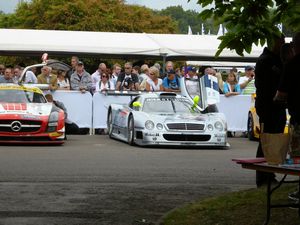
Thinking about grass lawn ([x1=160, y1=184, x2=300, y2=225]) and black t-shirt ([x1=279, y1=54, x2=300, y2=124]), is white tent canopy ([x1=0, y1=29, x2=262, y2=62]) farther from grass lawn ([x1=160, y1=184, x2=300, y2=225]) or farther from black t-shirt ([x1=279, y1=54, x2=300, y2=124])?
black t-shirt ([x1=279, y1=54, x2=300, y2=124])

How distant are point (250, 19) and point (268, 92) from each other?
2609 millimetres

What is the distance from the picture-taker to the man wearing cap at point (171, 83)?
2245cm

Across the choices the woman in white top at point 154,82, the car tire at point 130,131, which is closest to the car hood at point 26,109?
the car tire at point 130,131

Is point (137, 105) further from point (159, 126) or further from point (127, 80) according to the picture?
point (127, 80)

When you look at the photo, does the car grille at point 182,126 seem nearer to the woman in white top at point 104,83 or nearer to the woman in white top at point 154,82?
the woman in white top at point 154,82

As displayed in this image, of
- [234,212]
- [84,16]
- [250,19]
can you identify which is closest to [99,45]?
[234,212]

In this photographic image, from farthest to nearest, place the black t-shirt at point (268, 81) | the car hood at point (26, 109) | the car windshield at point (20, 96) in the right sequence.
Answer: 1. the car windshield at point (20, 96)
2. the car hood at point (26, 109)
3. the black t-shirt at point (268, 81)

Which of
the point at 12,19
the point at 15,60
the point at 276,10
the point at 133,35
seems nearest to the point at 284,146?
the point at 276,10

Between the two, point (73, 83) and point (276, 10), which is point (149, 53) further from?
point (276, 10)

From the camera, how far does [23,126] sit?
17219 mm

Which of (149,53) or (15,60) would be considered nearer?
(149,53)

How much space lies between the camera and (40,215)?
343 inches

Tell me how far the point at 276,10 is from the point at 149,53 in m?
17.9

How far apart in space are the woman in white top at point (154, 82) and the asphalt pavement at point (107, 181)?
4.96 meters
